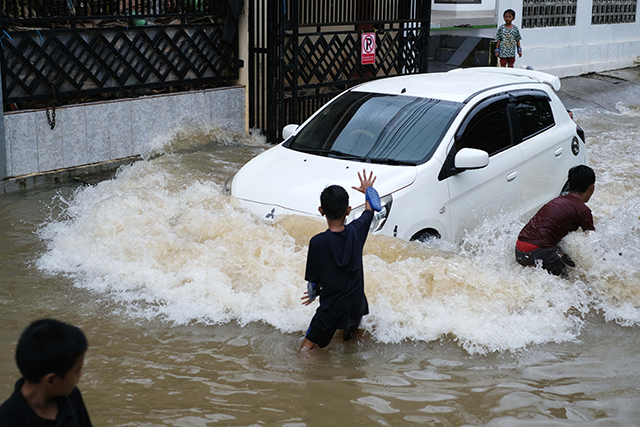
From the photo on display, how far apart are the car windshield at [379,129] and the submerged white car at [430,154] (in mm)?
11

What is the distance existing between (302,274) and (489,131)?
242cm

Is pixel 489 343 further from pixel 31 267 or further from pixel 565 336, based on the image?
pixel 31 267

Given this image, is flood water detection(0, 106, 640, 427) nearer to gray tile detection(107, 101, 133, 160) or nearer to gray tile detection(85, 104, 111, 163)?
gray tile detection(85, 104, 111, 163)

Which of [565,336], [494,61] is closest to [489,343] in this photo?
[565,336]

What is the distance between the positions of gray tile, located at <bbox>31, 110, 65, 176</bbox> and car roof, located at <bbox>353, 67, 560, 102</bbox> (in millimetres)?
4061

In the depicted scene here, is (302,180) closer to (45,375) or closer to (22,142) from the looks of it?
(45,375)

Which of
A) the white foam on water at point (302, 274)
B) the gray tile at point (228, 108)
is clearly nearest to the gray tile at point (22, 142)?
the white foam on water at point (302, 274)

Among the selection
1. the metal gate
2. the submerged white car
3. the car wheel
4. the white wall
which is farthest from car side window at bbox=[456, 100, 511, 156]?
the white wall

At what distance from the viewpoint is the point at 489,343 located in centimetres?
488

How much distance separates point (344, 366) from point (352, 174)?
1.93 meters

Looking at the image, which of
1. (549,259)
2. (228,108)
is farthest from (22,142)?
(549,259)

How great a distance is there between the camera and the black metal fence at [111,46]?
341 inches

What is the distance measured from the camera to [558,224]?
5598 millimetres

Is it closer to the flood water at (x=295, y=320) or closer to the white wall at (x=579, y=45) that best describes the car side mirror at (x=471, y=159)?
the flood water at (x=295, y=320)
